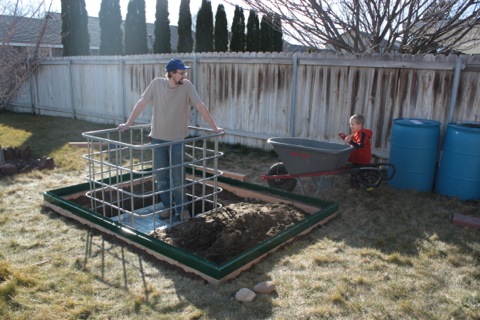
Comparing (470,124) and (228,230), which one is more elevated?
(470,124)

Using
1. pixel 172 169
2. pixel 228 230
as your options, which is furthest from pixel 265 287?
pixel 172 169

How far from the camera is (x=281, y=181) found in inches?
253

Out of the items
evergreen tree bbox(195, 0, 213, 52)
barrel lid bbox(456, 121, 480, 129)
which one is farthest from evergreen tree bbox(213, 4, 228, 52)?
barrel lid bbox(456, 121, 480, 129)

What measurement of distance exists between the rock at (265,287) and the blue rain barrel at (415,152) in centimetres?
363

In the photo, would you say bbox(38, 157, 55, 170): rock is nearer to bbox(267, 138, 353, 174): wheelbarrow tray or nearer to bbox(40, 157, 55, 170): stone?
bbox(40, 157, 55, 170): stone

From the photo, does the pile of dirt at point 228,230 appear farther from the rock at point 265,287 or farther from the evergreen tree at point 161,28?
the evergreen tree at point 161,28

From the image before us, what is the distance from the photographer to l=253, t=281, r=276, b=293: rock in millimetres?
3486

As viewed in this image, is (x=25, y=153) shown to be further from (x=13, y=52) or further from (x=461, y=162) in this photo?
(x=461, y=162)

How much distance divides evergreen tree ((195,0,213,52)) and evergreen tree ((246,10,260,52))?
2.65m

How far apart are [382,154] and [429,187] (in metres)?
1.09

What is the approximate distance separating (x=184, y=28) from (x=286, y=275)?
748 inches

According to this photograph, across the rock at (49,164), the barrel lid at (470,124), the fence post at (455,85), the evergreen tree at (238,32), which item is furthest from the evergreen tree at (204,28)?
the barrel lid at (470,124)

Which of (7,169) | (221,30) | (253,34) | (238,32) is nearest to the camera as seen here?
(7,169)

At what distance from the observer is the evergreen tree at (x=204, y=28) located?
20.7 m
